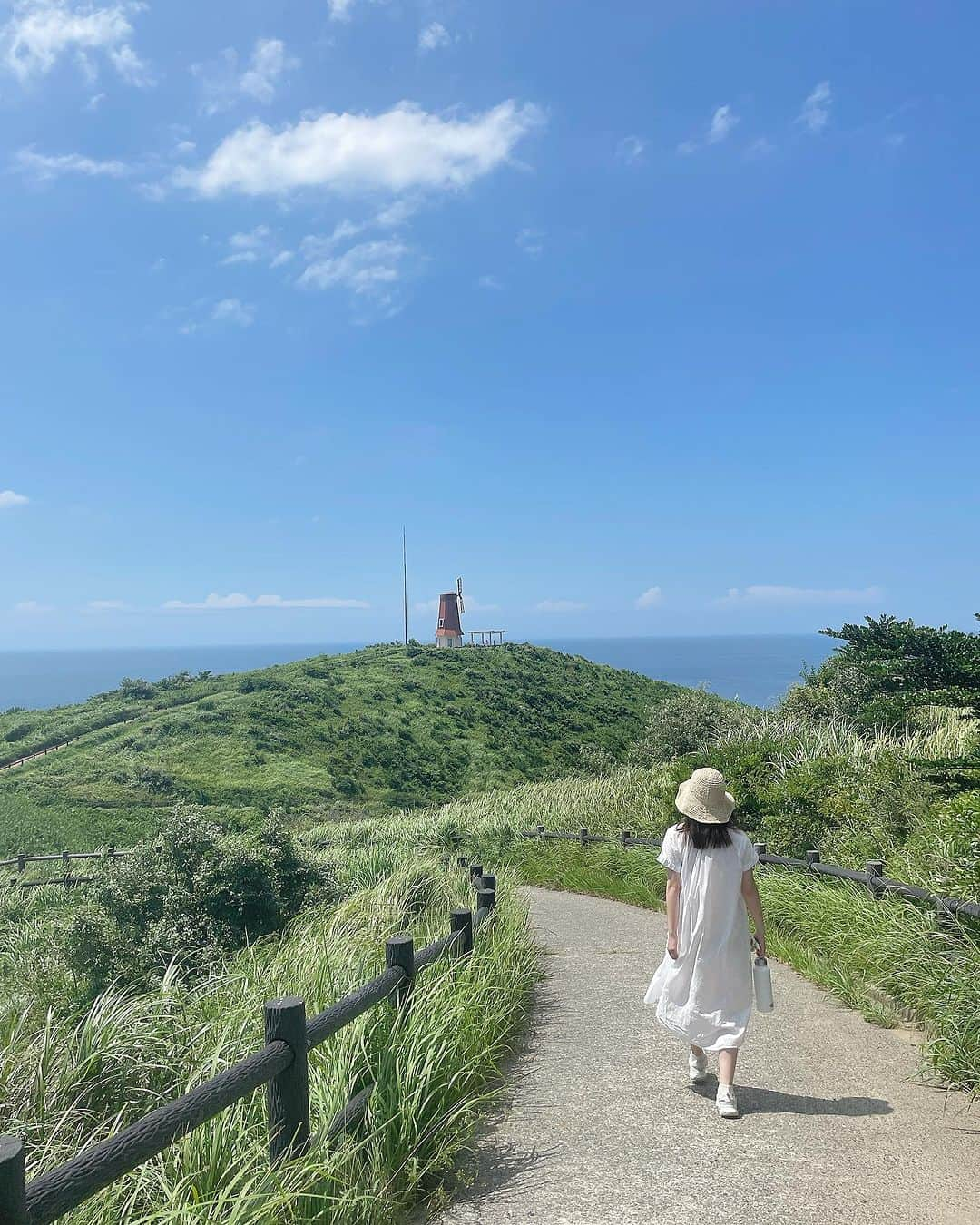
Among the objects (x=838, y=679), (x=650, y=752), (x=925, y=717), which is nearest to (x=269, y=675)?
(x=650, y=752)

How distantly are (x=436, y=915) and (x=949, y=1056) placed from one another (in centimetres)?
428

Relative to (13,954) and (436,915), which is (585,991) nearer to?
(436,915)

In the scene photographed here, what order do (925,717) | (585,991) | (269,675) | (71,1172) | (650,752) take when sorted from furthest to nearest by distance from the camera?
1. (269,675)
2. (650,752)
3. (925,717)
4. (585,991)
5. (71,1172)

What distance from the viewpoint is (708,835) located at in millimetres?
4711

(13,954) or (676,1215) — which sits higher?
(676,1215)

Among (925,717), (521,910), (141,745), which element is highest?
(925,717)

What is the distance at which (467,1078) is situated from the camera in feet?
15.4

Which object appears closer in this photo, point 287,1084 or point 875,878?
point 287,1084

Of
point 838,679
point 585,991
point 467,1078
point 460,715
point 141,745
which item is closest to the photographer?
point 467,1078

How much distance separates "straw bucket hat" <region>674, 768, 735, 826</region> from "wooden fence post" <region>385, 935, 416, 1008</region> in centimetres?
165

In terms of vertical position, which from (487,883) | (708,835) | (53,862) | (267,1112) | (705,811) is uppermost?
(705,811)

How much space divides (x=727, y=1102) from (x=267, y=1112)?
2326 millimetres

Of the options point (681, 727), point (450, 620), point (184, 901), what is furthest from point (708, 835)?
point (450, 620)

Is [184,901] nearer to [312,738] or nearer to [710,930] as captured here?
[710,930]
